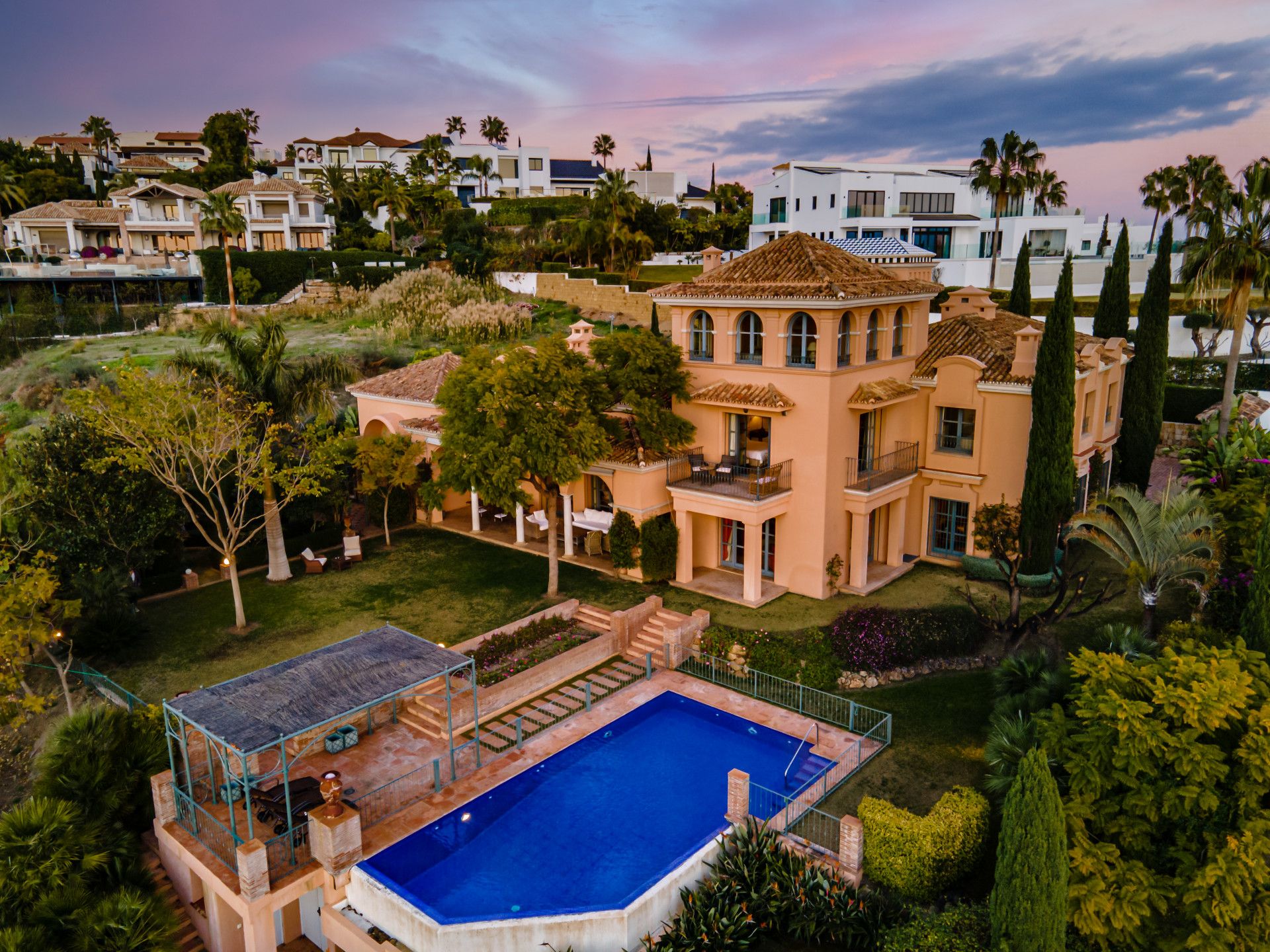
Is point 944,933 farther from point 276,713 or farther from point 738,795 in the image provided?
point 276,713

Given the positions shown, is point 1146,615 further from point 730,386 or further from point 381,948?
point 381,948

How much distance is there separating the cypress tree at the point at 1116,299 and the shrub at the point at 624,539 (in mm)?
19863

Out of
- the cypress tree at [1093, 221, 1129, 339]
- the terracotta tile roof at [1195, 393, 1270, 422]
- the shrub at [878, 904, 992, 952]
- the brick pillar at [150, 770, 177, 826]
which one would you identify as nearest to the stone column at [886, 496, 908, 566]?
the cypress tree at [1093, 221, 1129, 339]

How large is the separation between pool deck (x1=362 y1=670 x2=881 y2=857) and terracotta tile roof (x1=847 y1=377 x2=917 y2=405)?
9310mm

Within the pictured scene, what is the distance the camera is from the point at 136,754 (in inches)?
674

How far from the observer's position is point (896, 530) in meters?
27.5

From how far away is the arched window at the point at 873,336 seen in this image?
25.4 m

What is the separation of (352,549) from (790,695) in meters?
15.9

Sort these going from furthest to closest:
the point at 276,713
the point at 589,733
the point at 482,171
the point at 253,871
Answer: the point at 482,171, the point at 589,733, the point at 276,713, the point at 253,871

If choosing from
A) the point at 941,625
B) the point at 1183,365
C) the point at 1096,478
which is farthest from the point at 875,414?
the point at 1183,365

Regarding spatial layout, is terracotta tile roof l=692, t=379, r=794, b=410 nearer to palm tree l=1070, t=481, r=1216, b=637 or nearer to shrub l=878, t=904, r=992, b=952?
palm tree l=1070, t=481, r=1216, b=637

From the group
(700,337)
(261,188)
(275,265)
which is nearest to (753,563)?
(700,337)

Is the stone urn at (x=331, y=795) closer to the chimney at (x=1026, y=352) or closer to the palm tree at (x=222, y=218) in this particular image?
the chimney at (x=1026, y=352)

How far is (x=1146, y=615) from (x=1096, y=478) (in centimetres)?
1162
